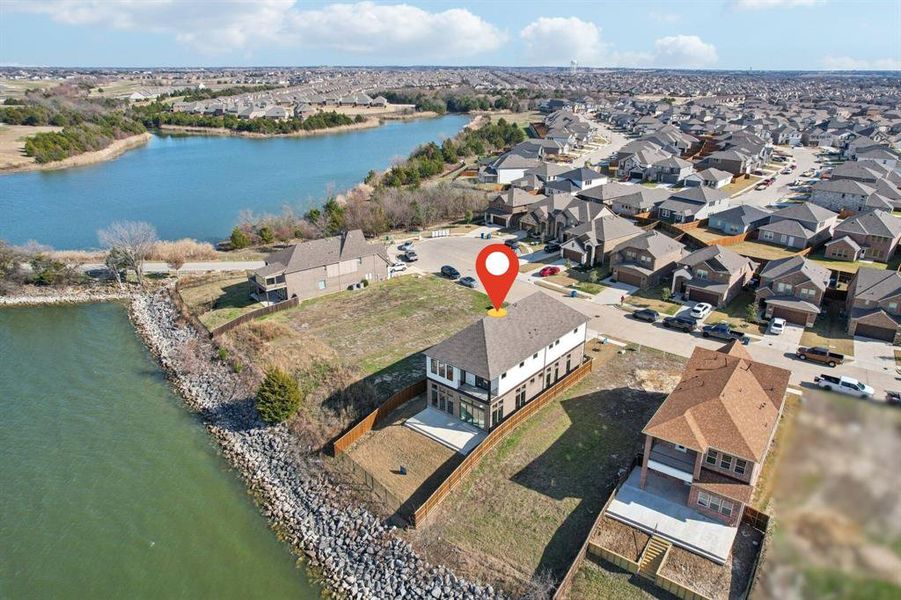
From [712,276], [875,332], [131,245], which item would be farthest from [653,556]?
[131,245]

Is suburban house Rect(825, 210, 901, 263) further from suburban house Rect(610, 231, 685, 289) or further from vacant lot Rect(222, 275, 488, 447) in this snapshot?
vacant lot Rect(222, 275, 488, 447)

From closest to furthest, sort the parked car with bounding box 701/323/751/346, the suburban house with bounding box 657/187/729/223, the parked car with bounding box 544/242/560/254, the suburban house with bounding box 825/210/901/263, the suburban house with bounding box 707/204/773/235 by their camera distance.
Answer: the parked car with bounding box 701/323/751/346, the suburban house with bounding box 825/210/901/263, the parked car with bounding box 544/242/560/254, the suburban house with bounding box 707/204/773/235, the suburban house with bounding box 657/187/729/223

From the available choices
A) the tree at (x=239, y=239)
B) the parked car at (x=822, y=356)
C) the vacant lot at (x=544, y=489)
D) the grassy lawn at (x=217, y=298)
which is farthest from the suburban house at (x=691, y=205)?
the tree at (x=239, y=239)

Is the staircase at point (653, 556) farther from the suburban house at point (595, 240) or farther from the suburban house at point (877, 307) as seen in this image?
the suburban house at point (595, 240)

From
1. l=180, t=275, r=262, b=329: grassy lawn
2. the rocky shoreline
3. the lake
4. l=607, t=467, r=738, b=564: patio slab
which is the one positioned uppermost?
l=607, t=467, r=738, b=564: patio slab

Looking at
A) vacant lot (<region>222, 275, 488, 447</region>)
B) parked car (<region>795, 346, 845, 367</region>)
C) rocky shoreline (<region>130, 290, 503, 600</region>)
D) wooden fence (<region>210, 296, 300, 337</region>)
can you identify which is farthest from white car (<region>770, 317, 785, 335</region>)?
wooden fence (<region>210, 296, 300, 337</region>)

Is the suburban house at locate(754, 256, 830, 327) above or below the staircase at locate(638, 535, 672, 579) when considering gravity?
above
